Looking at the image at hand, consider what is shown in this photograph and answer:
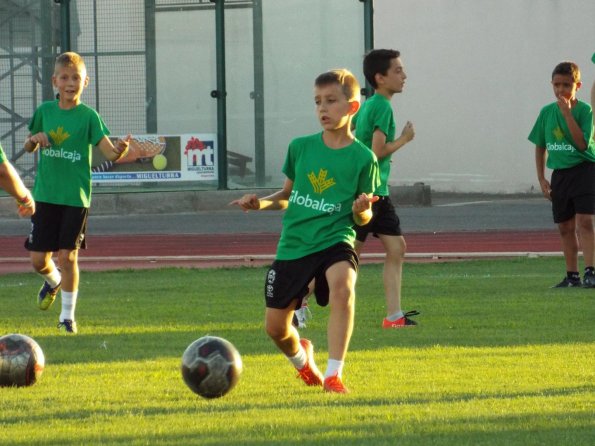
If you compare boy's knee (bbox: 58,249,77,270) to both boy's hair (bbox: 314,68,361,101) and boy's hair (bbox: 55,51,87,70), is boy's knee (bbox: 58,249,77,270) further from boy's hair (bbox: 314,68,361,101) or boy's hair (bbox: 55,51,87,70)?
Result: boy's hair (bbox: 314,68,361,101)

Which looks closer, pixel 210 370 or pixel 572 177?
pixel 210 370

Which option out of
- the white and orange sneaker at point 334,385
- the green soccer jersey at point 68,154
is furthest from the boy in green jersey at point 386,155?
the white and orange sneaker at point 334,385

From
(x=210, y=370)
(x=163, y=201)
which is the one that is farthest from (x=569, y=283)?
(x=163, y=201)

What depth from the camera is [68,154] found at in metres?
10.2

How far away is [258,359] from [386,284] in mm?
2097

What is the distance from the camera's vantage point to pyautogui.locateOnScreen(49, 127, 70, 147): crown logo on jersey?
1020 cm

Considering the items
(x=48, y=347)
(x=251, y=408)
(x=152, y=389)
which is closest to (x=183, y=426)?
(x=251, y=408)

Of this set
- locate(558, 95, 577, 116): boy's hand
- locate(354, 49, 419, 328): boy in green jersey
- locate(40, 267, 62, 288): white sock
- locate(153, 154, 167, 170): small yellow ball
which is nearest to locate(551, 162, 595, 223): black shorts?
locate(558, 95, 577, 116): boy's hand

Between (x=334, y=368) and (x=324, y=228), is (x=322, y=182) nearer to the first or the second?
(x=324, y=228)

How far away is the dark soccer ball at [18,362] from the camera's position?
284 inches

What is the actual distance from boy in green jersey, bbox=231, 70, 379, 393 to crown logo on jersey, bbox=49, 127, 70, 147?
322cm

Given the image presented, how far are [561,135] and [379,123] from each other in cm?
318

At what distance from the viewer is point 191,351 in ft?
22.5

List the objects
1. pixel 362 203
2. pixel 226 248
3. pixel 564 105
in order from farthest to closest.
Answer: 1. pixel 226 248
2. pixel 564 105
3. pixel 362 203
